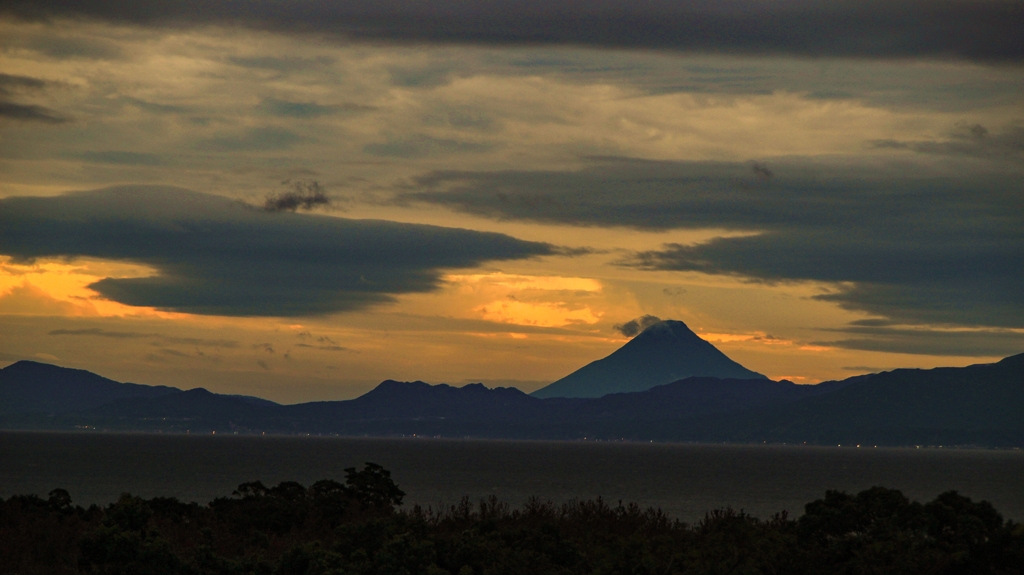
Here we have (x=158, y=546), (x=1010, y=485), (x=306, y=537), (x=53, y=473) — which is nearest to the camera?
(x=158, y=546)

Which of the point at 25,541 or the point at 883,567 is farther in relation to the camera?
the point at 25,541

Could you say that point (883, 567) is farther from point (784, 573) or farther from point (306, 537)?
point (306, 537)

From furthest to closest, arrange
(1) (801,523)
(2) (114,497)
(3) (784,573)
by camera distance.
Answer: (2) (114,497) < (1) (801,523) < (3) (784,573)

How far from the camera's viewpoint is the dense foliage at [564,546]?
68.5 feet

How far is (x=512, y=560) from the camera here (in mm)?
21844

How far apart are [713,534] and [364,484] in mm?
12706

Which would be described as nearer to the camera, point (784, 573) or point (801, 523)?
point (784, 573)

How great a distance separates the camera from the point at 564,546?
23.5 m

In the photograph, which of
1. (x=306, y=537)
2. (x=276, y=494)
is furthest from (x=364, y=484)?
(x=306, y=537)

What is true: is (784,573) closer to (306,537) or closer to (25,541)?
(306,537)

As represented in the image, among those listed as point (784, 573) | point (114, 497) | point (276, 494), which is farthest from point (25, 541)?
point (114, 497)

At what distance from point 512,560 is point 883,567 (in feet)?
22.5

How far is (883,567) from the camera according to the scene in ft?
68.4

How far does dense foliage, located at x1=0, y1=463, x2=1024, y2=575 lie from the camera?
2089 centimetres
